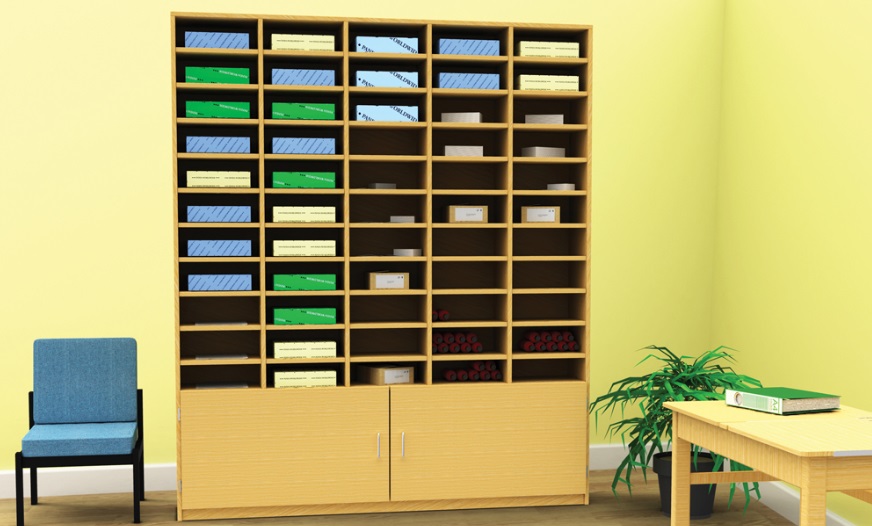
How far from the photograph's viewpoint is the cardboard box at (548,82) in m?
4.65

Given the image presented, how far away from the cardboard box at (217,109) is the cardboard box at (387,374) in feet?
4.48

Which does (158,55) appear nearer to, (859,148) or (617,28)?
(617,28)

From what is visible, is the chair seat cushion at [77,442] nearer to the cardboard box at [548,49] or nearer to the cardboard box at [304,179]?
the cardboard box at [304,179]

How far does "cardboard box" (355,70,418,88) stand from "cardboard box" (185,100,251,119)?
0.56 metres

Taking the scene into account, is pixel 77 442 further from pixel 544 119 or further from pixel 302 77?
pixel 544 119

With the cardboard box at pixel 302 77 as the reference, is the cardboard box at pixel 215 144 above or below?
below

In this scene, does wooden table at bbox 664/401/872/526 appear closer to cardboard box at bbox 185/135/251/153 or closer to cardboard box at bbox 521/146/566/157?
cardboard box at bbox 521/146/566/157

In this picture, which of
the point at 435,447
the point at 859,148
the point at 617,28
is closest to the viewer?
the point at 859,148

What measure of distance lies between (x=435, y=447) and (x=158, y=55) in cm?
253

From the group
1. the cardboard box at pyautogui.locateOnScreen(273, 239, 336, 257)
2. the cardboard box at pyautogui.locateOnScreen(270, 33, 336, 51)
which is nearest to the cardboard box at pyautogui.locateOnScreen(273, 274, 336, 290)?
the cardboard box at pyautogui.locateOnScreen(273, 239, 336, 257)

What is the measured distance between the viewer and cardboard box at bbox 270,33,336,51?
4.45 m

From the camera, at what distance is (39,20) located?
4.93 m

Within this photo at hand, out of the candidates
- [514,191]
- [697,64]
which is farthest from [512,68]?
[697,64]

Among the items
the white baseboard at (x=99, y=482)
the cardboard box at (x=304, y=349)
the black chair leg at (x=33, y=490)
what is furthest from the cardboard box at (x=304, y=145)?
the black chair leg at (x=33, y=490)
